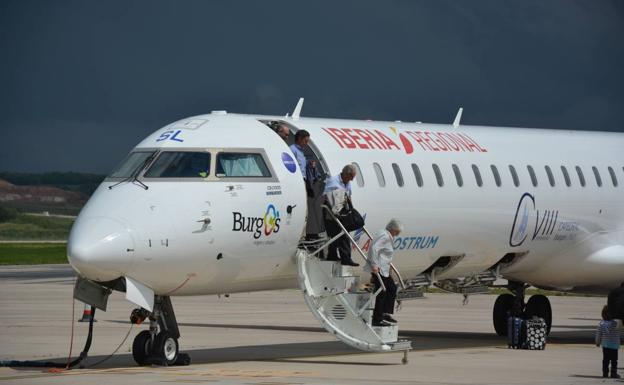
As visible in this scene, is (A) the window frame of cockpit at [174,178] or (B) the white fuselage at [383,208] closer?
(B) the white fuselage at [383,208]

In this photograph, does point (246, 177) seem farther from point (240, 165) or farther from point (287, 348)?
point (287, 348)

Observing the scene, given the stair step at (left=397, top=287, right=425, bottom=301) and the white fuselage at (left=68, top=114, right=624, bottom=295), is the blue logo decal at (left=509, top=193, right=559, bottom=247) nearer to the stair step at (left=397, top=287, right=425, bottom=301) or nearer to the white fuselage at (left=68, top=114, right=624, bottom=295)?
the white fuselage at (left=68, top=114, right=624, bottom=295)

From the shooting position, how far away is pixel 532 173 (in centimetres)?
2923

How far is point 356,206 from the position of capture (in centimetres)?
2486

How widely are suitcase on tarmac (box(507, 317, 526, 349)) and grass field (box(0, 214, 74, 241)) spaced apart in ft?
334

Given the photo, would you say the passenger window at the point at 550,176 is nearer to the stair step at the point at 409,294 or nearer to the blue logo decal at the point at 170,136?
the stair step at the point at 409,294

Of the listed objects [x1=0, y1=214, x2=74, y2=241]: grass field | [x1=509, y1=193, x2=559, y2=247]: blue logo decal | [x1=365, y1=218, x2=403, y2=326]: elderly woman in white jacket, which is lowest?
[x1=0, y1=214, x2=74, y2=241]: grass field

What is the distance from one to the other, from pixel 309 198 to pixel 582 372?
17.3 feet

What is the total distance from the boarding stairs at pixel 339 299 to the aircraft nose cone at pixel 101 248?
3.64m

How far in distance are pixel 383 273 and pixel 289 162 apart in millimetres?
2385

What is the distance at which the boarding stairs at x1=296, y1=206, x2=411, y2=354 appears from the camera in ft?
77.5

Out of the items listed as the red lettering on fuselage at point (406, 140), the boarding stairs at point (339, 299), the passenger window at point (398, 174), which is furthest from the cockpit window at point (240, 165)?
the passenger window at point (398, 174)

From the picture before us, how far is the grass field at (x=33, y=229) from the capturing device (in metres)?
130

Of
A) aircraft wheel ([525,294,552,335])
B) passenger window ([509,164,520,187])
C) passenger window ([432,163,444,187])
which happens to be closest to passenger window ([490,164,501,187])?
passenger window ([509,164,520,187])
